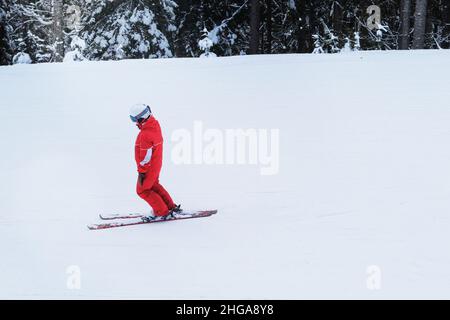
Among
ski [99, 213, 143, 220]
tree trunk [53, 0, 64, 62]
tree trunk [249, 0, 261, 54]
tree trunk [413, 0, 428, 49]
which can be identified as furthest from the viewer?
tree trunk [53, 0, 64, 62]

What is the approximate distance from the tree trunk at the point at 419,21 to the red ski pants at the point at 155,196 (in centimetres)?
1576

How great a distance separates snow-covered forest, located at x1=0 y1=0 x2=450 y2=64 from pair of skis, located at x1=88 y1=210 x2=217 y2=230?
1840cm

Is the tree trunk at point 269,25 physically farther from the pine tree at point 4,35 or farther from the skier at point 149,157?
the skier at point 149,157

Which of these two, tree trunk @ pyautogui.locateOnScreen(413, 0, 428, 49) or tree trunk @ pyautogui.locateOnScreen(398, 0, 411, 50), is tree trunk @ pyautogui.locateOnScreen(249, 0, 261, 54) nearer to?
tree trunk @ pyautogui.locateOnScreen(398, 0, 411, 50)

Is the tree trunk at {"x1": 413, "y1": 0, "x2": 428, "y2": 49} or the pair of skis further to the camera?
the tree trunk at {"x1": 413, "y1": 0, "x2": 428, "y2": 49}

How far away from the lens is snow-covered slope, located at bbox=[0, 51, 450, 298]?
5906 millimetres

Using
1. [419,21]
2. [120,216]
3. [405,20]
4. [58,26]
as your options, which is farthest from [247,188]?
[58,26]

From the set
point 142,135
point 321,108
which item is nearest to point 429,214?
point 142,135

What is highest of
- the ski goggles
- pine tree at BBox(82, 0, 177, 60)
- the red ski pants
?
pine tree at BBox(82, 0, 177, 60)

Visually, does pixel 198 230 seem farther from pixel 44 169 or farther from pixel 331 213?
pixel 44 169

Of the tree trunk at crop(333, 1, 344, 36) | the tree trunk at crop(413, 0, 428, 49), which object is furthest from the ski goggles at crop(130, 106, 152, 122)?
the tree trunk at crop(333, 1, 344, 36)

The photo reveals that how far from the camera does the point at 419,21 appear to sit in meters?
20.8

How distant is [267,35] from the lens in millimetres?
28500

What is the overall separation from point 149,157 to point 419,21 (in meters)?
16.3
